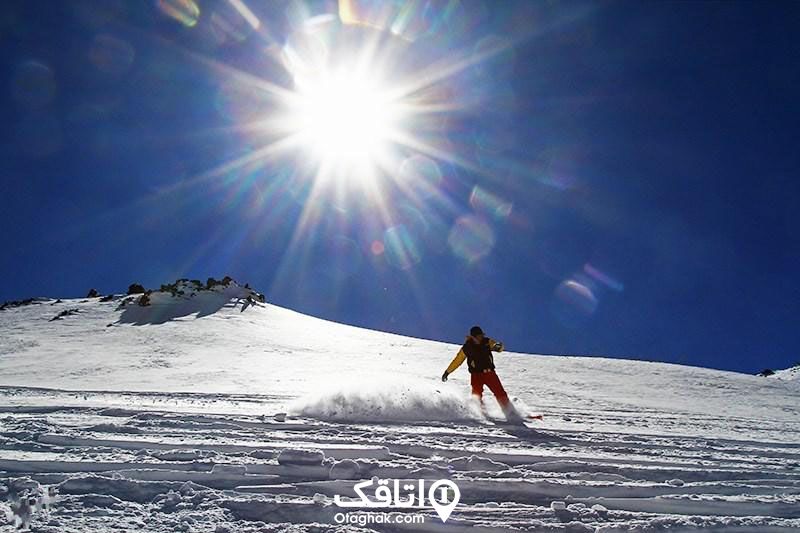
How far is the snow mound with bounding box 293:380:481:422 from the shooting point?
6.54 metres

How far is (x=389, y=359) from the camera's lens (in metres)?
16.6

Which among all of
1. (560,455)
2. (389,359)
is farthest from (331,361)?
(560,455)

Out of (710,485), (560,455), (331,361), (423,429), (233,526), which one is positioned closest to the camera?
(233,526)

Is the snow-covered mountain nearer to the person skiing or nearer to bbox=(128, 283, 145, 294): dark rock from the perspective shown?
the person skiing

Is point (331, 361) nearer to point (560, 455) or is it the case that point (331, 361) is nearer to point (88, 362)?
point (88, 362)

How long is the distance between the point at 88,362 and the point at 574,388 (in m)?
13.1

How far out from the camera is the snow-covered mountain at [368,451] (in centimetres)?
374

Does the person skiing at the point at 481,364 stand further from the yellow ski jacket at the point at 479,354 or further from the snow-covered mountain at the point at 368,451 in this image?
the snow-covered mountain at the point at 368,451

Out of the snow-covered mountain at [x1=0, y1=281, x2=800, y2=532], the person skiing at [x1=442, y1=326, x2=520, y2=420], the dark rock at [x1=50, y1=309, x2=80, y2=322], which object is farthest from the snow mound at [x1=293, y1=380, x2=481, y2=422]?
the dark rock at [x1=50, y1=309, x2=80, y2=322]

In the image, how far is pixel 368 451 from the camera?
4930mm

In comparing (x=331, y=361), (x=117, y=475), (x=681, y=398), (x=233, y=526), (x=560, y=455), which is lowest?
(x=233, y=526)

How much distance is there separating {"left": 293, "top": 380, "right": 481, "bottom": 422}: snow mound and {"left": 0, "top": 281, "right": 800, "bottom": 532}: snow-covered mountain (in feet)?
0.10

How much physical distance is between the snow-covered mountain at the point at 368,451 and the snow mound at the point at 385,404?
0.03 meters

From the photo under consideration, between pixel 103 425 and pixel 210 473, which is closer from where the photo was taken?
pixel 210 473
